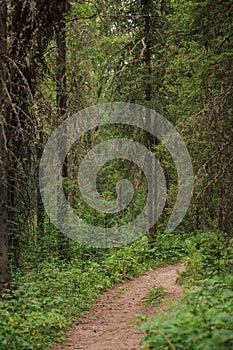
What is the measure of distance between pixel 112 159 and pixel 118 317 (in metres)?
8.54

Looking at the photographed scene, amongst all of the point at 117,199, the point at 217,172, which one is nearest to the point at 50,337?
the point at 217,172

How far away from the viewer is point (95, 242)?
16.4 meters

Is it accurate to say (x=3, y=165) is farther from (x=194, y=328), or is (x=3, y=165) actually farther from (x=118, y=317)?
(x=194, y=328)

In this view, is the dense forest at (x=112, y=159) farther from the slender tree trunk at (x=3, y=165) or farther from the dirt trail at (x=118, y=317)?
the dirt trail at (x=118, y=317)

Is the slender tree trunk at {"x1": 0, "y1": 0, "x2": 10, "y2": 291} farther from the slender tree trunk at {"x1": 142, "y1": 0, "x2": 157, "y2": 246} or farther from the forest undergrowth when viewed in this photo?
the slender tree trunk at {"x1": 142, "y1": 0, "x2": 157, "y2": 246}

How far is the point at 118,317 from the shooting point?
31.1 ft

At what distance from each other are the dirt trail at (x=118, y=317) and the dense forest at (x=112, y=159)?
0.29 meters

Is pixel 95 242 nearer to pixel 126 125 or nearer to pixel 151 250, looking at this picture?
pixel 151 250

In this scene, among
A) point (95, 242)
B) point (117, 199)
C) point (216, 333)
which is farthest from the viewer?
point (117, 199)

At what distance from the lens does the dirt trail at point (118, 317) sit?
291 inches

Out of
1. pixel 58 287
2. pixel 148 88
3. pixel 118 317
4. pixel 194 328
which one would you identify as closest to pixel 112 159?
pixel 148 88

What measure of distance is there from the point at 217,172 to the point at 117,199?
9.40 m

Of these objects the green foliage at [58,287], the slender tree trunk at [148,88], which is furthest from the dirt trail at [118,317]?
the slender tree trunk at [148,88]

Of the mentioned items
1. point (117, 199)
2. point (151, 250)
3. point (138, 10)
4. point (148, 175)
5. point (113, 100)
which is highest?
point (138, 10)
